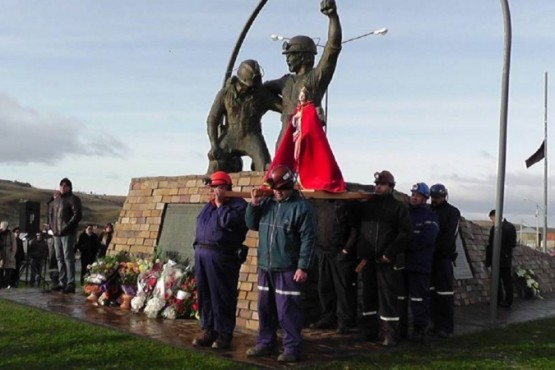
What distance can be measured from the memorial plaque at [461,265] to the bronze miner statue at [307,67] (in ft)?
12.1

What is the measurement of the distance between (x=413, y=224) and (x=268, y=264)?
2047 millimetres

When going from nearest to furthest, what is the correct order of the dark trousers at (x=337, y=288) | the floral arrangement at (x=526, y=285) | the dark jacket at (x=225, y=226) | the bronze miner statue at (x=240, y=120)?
the dark jacket at (x=225, y=226), the dark trousers at (x=337, y=288), the bronze miner statue at (x=240, y=120), the floral arrangement at (x=526, y=285)

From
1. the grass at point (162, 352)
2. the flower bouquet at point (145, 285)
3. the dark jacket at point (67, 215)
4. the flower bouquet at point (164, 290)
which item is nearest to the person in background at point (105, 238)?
the dark jacket at point (67, 215)

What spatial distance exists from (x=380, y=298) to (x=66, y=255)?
16.9 feet

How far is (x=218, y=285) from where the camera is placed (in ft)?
20.9

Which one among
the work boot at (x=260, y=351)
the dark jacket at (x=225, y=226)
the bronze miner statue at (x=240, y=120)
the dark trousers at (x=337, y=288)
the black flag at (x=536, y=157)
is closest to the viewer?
the work boot at (x=260, y=351)

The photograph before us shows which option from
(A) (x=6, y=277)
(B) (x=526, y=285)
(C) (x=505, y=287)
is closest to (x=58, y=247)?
(A) (x=6, y=277)

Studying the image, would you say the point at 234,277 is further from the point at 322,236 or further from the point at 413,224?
the point at 413,224

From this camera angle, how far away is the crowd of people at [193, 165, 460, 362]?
19.4 ft

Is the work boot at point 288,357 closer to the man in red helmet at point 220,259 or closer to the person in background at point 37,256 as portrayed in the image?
the man in red helmet at point 220,259

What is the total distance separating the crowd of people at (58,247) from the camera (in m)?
10.0

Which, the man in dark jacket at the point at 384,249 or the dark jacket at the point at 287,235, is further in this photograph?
the man in dark jacket at the point at 384,249

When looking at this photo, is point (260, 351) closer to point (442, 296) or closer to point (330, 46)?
point (442, 296)

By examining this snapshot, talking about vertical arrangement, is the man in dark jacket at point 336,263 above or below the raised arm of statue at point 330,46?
below
